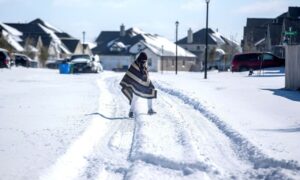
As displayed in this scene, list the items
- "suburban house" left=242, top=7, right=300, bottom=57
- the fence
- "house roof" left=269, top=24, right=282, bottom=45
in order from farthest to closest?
"house roof" left=269, top=24, right=282, bottom=45, "suburban house" left=242, top=7, right=300, bottom=57, the fence

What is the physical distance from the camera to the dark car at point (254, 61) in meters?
37.5

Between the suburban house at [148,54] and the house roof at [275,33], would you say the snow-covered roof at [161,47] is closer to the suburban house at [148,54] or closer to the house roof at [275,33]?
the suburban house at [148,54]

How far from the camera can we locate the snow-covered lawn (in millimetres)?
Answer: 6637

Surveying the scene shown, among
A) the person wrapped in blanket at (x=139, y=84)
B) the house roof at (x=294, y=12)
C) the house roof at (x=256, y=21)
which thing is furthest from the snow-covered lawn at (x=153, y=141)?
the house roof at (x=256, y=21)

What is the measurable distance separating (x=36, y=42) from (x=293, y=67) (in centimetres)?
6446

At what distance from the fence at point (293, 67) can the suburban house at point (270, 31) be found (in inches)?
1158

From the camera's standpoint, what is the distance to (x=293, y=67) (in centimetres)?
1884

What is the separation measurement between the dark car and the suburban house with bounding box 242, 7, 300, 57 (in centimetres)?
1089

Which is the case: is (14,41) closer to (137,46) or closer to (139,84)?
(137,46)

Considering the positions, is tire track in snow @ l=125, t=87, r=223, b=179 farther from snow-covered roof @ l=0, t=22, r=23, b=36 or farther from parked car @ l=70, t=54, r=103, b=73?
snow-covered roof @ l=0, t=22, r=23, b=36

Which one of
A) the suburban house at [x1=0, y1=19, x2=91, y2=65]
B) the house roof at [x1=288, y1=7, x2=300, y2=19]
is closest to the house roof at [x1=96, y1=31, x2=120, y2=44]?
the suburban house at [x1=0, y1=19, x2=91, y2=65]

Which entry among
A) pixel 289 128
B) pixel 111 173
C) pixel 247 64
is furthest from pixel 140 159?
pixel 247 64

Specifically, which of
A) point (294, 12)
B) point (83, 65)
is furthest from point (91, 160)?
point (294, 12)

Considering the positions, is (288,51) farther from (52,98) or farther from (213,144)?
(213,144)
